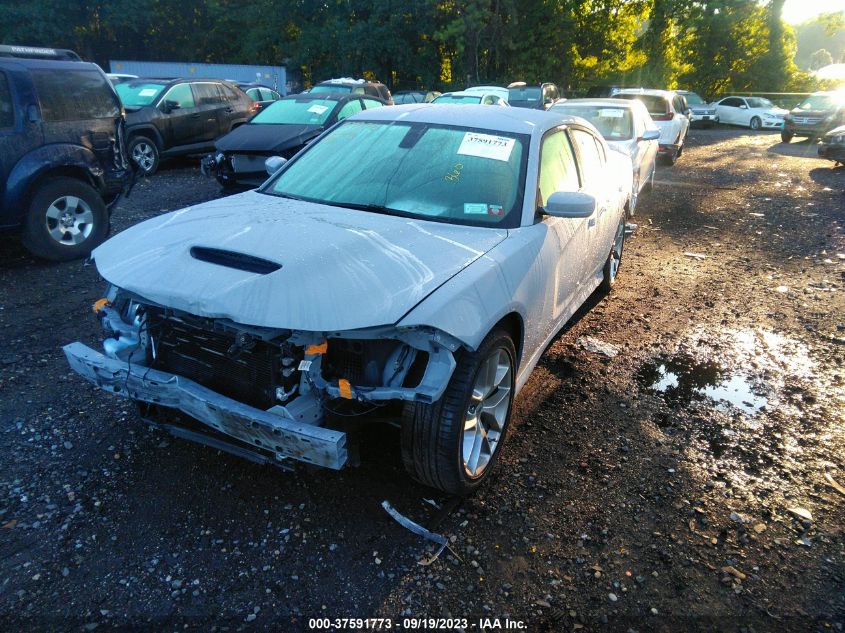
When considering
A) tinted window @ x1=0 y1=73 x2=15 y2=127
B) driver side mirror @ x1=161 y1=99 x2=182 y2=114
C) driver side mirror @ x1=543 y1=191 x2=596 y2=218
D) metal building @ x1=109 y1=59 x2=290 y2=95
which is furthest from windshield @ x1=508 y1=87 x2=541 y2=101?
metal building @ x1=109 y1=59 x2=290 y2=95

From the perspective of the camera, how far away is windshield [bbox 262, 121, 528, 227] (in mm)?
3350

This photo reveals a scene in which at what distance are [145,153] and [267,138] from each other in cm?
376

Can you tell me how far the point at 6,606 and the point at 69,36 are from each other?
3858 cm

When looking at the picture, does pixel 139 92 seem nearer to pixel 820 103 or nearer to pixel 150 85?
pixel 150 85

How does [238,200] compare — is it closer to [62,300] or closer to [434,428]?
[434,428]

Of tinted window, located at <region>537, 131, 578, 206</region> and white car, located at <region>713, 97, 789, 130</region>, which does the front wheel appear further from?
white car, located at <region>713, 97, 789, 130</region>

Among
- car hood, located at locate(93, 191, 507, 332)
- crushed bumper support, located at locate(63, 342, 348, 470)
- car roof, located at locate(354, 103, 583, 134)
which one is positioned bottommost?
crushed bumper support, located at locate(63, 342, 348, 470)

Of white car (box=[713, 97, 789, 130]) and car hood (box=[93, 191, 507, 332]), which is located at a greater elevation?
car hood (box=[93, 191, 507, 332])

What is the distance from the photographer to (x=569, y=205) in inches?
127

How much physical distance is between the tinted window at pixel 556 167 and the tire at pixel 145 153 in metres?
8.82

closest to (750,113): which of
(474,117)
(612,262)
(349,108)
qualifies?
(349,108)

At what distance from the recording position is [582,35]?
31.6 meters

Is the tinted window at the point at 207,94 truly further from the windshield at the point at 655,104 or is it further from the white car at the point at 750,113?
the white car at the point at 750,113

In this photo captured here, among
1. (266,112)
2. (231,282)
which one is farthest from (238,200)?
(266,112)
